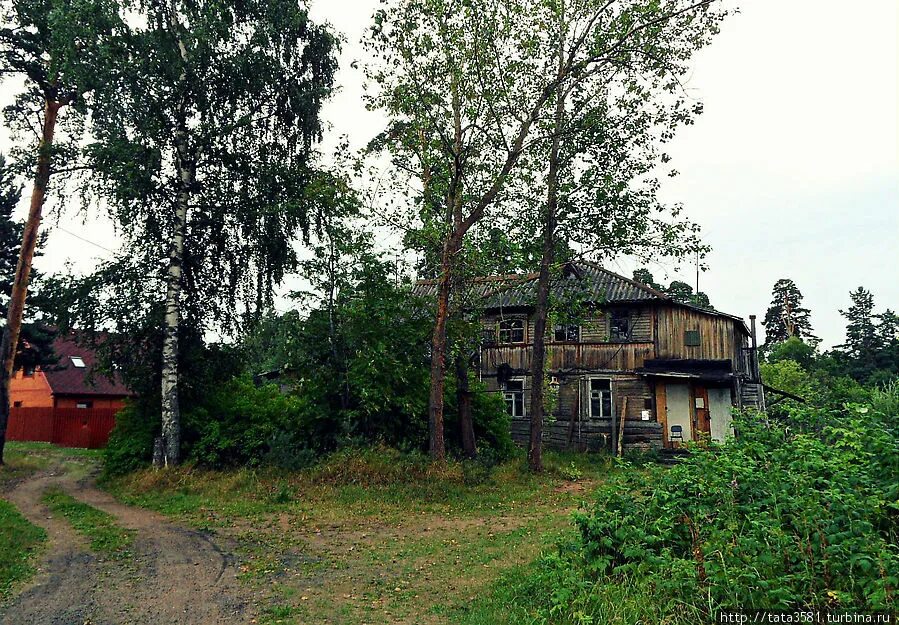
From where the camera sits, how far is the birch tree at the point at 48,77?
52.5ft

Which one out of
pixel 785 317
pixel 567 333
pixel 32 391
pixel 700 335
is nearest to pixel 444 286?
pixel 567 333

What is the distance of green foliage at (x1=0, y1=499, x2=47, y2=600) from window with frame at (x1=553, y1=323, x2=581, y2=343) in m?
21.8

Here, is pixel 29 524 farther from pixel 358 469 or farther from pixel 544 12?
pixel 544 12

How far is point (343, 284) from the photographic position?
715 inches

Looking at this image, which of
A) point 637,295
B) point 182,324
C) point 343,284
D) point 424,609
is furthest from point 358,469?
point 637,295

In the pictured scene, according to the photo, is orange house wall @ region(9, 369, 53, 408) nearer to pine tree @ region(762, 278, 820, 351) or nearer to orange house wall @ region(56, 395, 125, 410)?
orange house wall @ region(56, 395, 125, 410)

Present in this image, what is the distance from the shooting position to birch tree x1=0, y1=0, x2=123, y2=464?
1600 centimetres

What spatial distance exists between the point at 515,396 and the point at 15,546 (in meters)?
22.4

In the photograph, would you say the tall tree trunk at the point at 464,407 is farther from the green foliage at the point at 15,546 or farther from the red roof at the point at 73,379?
the red roof at the point at 73,379

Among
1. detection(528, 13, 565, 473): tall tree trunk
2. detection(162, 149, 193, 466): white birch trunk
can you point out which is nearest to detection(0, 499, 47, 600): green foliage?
detection(162, 149, 193, 466): white birch trunk

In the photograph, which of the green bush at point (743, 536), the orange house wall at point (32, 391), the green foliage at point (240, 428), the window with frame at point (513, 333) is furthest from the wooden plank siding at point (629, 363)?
the orange house wall at point (32, 391)

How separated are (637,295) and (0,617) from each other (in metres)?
25.3

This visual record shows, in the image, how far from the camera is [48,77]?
1848 centimetres

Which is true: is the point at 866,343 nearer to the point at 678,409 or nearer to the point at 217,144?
the point at 678,409
